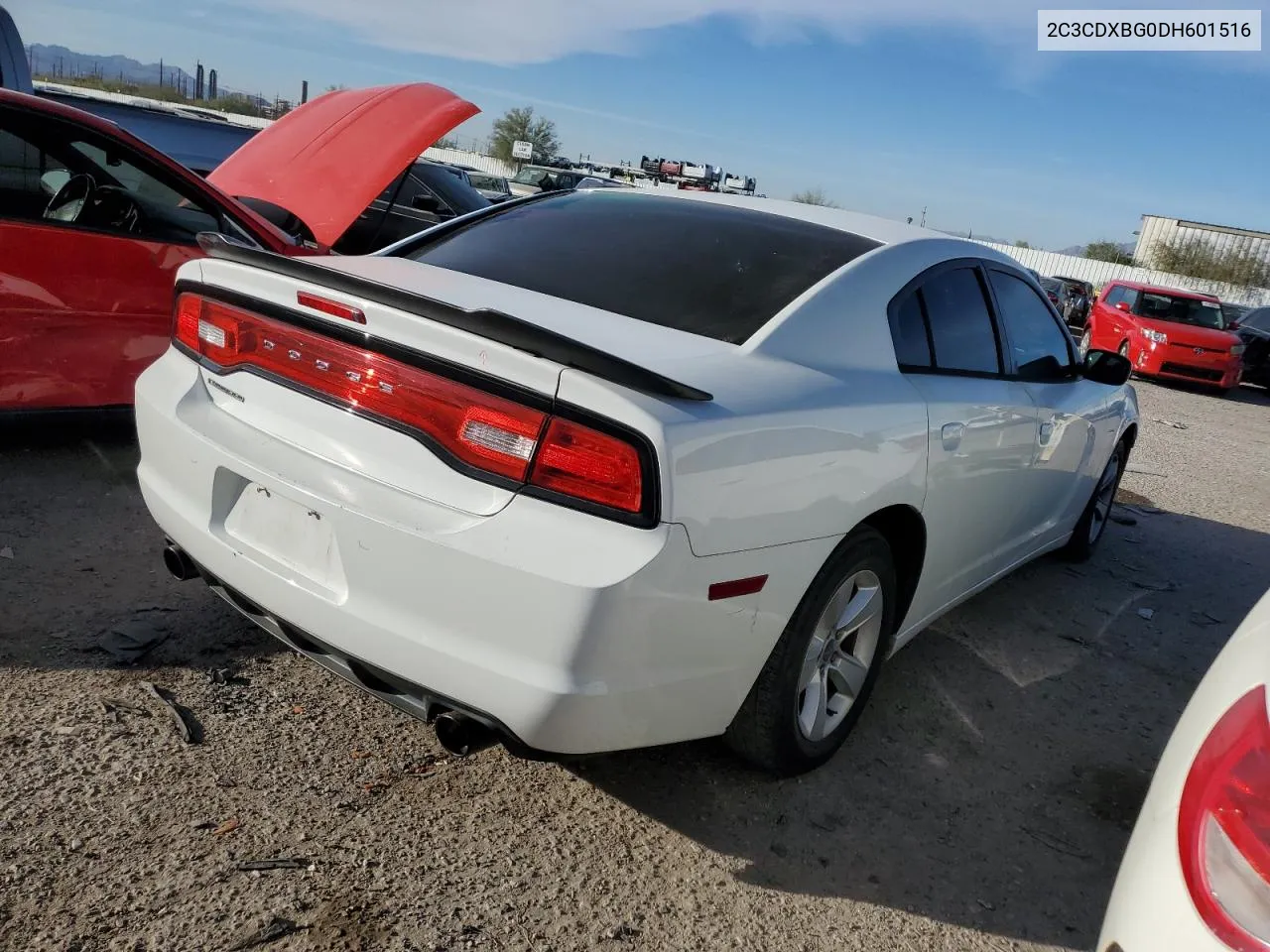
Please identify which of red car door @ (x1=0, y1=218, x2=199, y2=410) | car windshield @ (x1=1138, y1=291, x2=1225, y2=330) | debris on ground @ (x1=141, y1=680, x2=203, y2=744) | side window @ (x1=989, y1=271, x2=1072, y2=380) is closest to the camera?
debris on ground @ (x1=141, y1=680, x2=203, y2=744)

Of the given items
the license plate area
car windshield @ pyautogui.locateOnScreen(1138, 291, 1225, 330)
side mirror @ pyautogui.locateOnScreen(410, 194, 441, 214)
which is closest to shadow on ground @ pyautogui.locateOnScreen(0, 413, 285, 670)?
the license plate area

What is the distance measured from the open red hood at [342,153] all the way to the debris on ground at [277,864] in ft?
12.0

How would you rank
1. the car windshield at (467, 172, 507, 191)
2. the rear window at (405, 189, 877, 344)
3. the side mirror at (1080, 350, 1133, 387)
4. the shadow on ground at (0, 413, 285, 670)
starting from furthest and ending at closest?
the car windshield at (467, 172, 507, 191) < the side mirror at (1080, 350, 1133, 387) < the shadow on ground at (0, 413, 285, 670) < the rear window at (405, 189, 877, 344)

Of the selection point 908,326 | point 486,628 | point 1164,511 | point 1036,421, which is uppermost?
point 908,326

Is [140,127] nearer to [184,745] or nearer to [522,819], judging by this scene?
[184,745]

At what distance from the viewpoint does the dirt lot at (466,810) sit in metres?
2.21

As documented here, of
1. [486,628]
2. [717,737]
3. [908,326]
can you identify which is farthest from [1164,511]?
[486,628]

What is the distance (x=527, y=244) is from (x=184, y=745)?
1.76 m

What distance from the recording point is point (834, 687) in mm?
3031

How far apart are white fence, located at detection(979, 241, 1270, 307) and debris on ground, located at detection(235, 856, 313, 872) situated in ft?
142

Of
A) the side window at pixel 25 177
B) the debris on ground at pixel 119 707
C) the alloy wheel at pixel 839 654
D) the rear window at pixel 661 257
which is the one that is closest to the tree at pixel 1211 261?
the rear window at pixel 661 257

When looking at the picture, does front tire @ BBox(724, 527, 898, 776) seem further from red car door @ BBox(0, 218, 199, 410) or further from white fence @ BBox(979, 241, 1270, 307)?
white fence @ BBox(979, 241, 1270, 307)

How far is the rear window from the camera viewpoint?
2.83m

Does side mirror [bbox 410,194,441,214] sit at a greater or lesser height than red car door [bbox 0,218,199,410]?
greater
